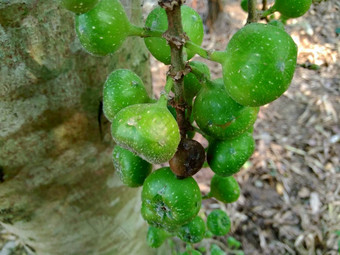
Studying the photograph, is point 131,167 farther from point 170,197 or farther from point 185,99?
point 185,99

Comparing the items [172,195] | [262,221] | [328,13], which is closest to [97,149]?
[172,195]

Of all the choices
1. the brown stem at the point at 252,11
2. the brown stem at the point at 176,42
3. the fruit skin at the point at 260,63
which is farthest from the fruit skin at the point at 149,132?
the brown stem at the point at 252,11

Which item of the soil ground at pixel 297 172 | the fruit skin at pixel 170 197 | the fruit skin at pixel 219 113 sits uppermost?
the fruit skin at pixel 219 113

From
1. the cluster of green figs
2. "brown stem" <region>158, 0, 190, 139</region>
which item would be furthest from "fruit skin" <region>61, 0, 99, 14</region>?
"brown stem" <region>158, 0, 190, 139</region>

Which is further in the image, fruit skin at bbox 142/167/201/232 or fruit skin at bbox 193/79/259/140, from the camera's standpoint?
fruit skin at bbox 142/167/201/232

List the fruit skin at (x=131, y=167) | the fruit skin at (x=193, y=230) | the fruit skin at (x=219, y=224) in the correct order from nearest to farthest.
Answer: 1. the fruit skin at (x=131, y=167)
2. the fruit skin at (x=193, y=230)
3. the fruit skin at (x=219, y=224)

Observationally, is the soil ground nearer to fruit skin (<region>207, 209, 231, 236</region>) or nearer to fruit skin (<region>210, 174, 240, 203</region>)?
fruit skin (<region>207, 209, 231, 236</region>)

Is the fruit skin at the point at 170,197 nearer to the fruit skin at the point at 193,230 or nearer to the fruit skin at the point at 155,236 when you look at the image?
the fruit skin at the point at 193,230
